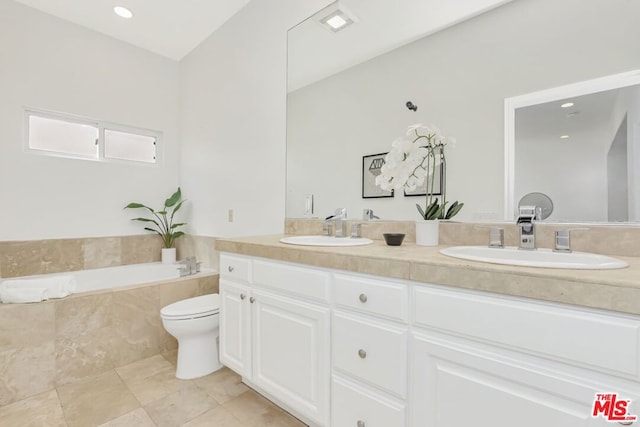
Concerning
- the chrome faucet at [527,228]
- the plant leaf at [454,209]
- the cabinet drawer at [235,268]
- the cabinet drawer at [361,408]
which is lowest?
the cabinet drawer at [361,408]

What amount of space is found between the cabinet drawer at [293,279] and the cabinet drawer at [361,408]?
348 mm

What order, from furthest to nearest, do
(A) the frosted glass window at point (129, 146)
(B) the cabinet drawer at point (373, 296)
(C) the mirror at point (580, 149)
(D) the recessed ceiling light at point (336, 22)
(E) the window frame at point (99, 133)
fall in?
(A) the frosted glass window at point (129, 146)
(E) the window frame at point (99, 133)
(D) the recessed ceiling light at point (336, 22)
(C) the mirror at point (580, 149)
(B) the cabinet drawer at point (373, 296)

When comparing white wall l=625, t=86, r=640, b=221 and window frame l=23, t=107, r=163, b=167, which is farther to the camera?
window frame l=23, t=107, r=163, b=167

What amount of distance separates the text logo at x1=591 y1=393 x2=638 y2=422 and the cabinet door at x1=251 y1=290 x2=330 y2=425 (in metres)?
0.80

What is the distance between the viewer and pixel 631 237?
1032mm

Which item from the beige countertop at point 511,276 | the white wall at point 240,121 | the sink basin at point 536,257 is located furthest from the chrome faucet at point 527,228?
the white wall at point 240,121

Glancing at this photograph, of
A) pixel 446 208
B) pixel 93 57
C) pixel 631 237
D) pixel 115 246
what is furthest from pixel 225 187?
pixel 631 237

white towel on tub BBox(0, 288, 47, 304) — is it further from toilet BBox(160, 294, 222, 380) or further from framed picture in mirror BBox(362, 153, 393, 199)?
framed picture in mirror BBox(362, 153, 393, 199)

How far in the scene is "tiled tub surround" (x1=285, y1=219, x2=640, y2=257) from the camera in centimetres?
104

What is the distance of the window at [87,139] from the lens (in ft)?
8.43

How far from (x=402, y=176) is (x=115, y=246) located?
2.89m

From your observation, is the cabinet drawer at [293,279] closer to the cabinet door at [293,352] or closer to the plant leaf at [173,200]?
the cabinet door at [293,352]

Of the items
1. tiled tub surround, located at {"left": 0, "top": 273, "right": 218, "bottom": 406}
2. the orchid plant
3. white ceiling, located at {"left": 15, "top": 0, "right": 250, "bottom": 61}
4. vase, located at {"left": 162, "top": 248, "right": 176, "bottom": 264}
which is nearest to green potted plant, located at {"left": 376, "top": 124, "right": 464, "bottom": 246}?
the orchid plant

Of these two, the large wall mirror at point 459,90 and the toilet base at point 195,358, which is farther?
the toilet base at point 195,358
